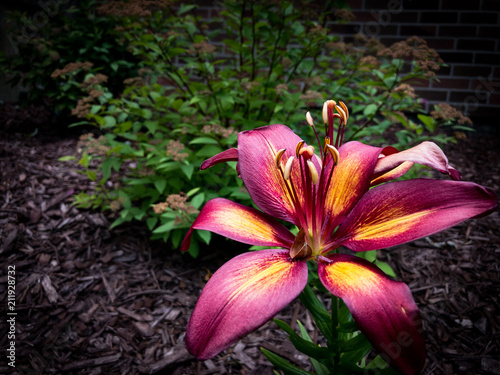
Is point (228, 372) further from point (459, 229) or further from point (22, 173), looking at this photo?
point (22, 173)

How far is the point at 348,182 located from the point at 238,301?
0.33m

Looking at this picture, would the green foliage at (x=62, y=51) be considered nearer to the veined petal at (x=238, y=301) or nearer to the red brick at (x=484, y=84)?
the veined petal at (x=238, y=301)

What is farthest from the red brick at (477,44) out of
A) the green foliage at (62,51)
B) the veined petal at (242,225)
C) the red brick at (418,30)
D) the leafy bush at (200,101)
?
the veined petal at (242,225)

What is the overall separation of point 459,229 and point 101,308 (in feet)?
7.20

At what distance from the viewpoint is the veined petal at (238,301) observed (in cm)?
50

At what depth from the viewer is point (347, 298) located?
52 cm

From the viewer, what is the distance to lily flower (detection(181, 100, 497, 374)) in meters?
0.50

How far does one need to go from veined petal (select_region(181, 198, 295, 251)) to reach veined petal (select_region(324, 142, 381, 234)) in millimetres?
100

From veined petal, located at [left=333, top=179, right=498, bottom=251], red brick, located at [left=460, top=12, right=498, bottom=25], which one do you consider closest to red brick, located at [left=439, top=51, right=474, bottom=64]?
red brick, located at [left=460, top=12, right=498, bottom=25]

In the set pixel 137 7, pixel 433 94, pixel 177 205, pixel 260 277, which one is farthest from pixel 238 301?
pixel 433 94

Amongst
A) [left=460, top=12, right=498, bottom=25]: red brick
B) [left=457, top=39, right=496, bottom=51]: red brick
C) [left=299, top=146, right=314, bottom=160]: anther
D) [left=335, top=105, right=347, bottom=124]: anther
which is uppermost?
[left=460, top=12, right=498, bottom=25]: red brick

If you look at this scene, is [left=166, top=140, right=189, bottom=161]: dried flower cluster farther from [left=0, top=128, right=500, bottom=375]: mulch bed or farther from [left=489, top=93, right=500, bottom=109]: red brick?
[left=489, top=93, right=500, bottom=109]: red brick

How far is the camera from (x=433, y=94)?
4.17 metres

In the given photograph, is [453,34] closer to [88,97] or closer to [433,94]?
[433,94]
